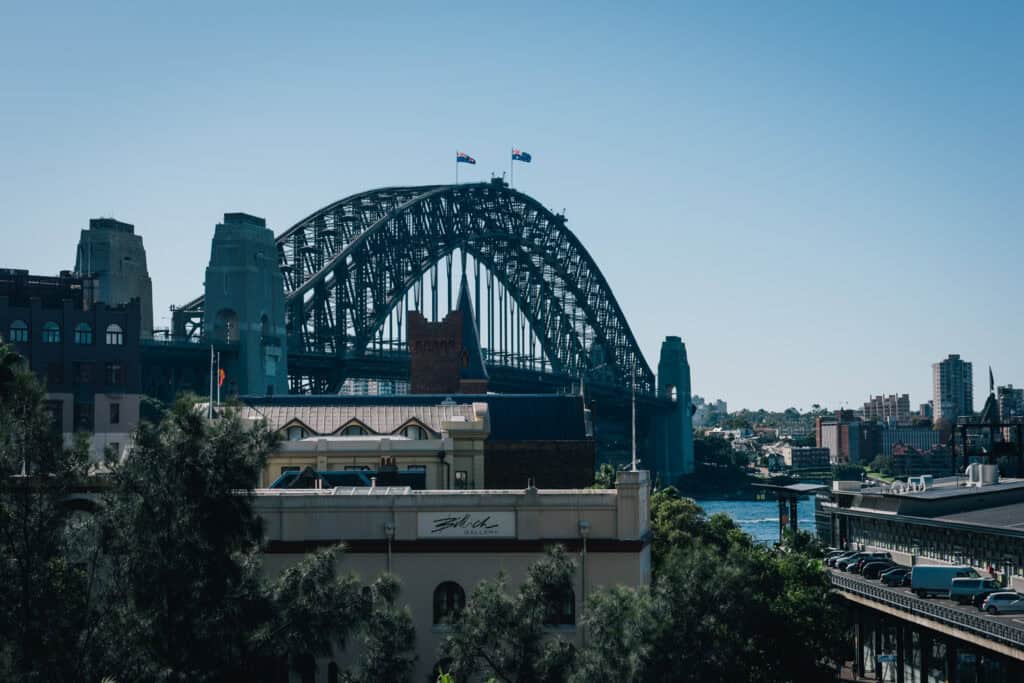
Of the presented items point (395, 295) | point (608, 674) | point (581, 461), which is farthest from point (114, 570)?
point (395, 295)

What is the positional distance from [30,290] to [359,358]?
54549 mm

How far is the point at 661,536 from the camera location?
76938 millimetres

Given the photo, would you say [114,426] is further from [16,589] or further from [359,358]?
[16,589]

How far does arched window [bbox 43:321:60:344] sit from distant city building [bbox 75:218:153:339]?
1848cm

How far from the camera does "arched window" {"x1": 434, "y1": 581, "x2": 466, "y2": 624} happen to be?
47.5 meters

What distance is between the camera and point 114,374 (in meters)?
126

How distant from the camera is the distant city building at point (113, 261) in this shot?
145 metres

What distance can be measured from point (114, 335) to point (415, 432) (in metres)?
62.2

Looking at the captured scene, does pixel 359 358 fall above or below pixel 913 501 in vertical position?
above

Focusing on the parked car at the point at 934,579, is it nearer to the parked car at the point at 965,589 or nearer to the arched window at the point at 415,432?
the parked car at the point at 965,589

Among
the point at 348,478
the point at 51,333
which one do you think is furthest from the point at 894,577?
the point at 51,333

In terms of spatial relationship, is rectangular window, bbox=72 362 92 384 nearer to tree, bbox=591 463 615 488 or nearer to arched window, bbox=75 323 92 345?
arched window, bbox=75 323 92 345

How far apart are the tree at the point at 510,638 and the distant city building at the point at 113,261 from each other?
10613 centimetres

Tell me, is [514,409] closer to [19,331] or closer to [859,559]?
[859,559]
